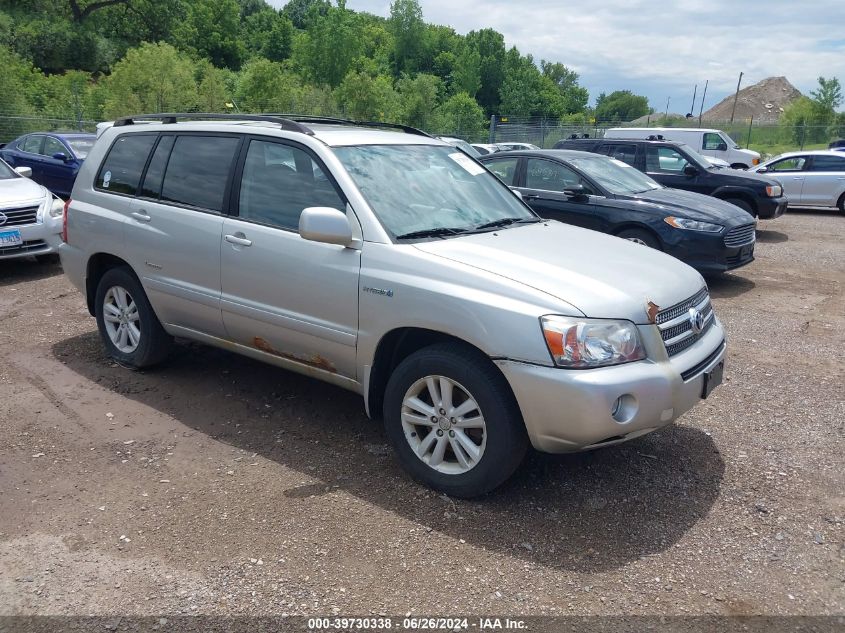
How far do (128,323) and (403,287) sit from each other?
110 inches

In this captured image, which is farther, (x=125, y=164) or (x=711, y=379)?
(x=125, y=164)

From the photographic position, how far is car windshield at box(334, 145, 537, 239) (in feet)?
13.5

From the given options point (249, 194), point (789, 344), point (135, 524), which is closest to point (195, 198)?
point (249, 194)

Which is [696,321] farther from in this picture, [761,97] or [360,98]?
[761,97]

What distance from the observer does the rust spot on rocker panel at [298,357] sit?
4176mm

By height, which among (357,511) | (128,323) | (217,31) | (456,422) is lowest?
(357,511)

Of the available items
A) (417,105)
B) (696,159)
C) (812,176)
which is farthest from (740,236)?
(417,105)

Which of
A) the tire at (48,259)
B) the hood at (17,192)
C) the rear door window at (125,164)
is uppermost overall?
the rear door window at (125,164)

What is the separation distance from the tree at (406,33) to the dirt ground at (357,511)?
393ft

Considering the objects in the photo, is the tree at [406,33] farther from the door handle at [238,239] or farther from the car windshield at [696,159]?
the door handle at [238,239]

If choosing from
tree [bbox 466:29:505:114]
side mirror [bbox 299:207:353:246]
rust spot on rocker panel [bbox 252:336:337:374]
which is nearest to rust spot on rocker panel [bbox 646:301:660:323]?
side mirror [bbox 299:207:353:246]

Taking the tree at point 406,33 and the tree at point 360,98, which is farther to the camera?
the tree at point 406,33

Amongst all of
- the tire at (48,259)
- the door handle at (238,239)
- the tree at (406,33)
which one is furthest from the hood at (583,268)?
the tree at (406,33)

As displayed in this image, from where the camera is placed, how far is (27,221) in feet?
28.1
